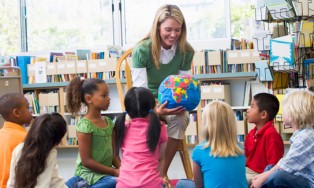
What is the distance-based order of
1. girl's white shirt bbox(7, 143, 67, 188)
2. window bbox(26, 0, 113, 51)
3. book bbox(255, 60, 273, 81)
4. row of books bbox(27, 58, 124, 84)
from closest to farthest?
girl's white shirt bbox(7, 143, 67, 188) → book bbox(255, 60, 273, 81) → row of books bbox(27, 58, 124, 84) → window bbox(26, 0, 113, 51)

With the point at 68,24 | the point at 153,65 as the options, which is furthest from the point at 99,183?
the point at 68,24

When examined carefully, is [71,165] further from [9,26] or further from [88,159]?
[88,159]

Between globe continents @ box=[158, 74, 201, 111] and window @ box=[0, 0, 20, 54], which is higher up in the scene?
window @ box=[0, 0, 20, 54]

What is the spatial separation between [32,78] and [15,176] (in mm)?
4384

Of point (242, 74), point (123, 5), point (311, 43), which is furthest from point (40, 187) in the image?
point (123, 5)

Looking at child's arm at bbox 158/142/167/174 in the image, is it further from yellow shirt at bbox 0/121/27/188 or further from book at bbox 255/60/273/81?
book at bbox 255/60/273/81

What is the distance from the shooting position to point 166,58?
10.3ft

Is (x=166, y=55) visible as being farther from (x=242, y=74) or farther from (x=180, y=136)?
(x=242, y=74)

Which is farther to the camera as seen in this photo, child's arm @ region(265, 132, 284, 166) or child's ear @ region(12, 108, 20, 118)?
child's arm @ region(265, 132, 284, 166)

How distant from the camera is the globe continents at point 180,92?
277 centimetres

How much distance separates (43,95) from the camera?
6.35 metres

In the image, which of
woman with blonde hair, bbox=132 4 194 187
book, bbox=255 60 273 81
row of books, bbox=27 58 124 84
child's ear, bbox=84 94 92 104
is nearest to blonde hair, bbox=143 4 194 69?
woman with blonde hair, bbox=132 4 194 187

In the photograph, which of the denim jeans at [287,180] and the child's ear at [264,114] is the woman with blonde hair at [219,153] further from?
the child's ear at [264,114]

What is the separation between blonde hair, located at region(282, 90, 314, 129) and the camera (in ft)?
8.48
